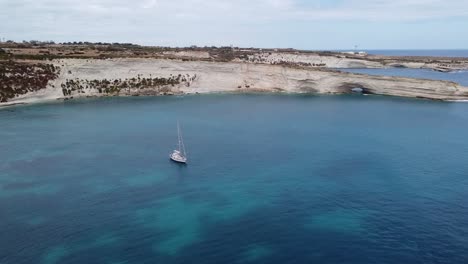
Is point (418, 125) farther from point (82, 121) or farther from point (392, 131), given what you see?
point (82, 121)

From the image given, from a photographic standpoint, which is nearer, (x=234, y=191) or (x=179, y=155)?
(x=234, y=191)

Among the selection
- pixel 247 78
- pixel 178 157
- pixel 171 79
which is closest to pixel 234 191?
pixel 178 157

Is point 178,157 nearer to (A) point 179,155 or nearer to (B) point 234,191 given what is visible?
(A) point 179,155

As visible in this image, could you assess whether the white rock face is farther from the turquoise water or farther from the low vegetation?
the turquoise water

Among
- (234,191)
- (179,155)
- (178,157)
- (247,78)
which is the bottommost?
(234,191)

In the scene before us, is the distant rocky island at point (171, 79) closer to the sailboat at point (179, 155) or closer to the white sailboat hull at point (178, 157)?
the sailboat at point (179, 155)
